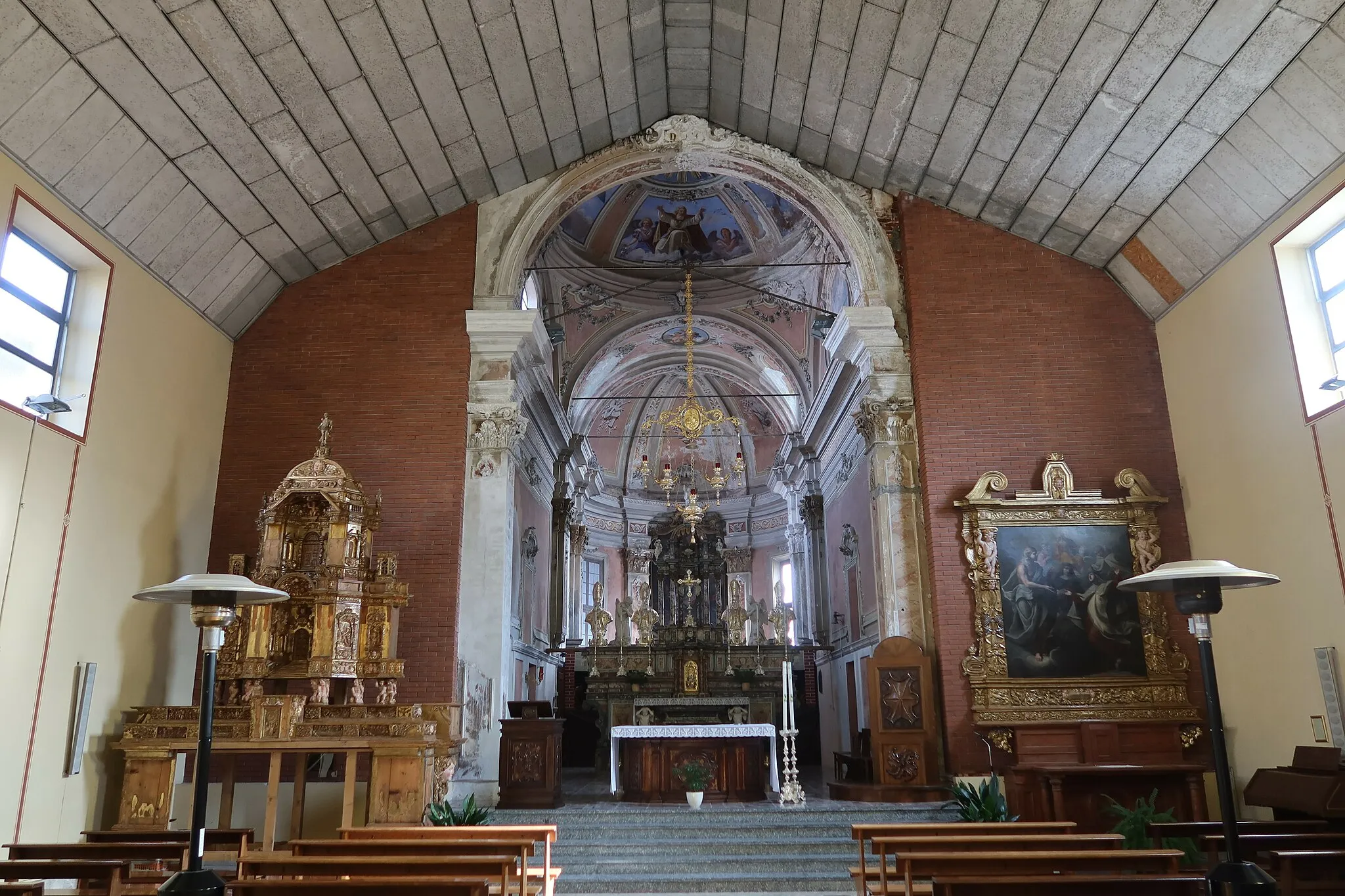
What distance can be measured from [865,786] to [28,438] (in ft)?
30.2

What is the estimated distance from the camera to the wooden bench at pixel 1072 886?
16.9 ft

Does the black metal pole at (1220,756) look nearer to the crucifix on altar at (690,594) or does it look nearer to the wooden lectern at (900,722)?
the wooden lectern at (900,722)

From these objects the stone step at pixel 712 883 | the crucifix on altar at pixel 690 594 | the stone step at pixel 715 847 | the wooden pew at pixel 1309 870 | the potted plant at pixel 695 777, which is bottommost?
the stone step at pixel 712 883

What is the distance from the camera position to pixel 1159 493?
40.2 feet

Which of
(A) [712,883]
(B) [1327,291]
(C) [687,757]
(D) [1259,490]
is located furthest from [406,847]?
(B) [1327,291]

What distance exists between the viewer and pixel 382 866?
5824mm

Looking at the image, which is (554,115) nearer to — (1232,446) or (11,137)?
(11,137)

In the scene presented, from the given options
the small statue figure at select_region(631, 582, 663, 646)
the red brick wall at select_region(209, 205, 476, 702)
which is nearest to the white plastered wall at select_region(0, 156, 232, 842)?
the red brick wall at select_region(209, 205, 476, 702)

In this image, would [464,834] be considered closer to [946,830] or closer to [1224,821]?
[946,830]

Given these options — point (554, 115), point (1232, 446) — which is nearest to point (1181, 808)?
point (1232, 446)

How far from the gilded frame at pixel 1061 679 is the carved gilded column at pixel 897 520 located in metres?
0.68

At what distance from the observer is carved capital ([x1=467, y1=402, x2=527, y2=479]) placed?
41.7ft

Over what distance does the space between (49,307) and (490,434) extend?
4.91 m

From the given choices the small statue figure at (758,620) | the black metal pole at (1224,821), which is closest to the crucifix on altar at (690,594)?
the small statue figure at (758,620)
